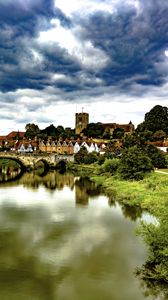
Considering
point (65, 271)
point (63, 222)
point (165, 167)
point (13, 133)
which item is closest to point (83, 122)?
point (13, 133)

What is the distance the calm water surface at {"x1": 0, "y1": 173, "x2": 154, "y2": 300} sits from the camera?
15.2 metres

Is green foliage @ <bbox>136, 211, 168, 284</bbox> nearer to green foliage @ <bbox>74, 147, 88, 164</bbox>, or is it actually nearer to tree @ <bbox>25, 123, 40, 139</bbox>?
green foliage @ <bbox>74, 147, 88, 164</bbox>

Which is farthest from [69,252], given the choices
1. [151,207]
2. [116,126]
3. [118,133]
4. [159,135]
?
[116,126]

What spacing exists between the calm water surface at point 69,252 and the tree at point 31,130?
8555 centimetres

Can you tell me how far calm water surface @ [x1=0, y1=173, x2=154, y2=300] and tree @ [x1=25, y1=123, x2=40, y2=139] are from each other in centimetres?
8555

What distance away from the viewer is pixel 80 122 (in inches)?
5571

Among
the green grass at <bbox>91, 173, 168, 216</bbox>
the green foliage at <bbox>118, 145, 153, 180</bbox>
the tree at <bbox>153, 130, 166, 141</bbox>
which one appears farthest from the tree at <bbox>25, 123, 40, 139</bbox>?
the green foliage at <bbox>118, 145, 153, 180</bbox>

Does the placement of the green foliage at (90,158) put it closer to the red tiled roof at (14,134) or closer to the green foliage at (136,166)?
the green foliage at (136,166)

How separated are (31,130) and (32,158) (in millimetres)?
45479

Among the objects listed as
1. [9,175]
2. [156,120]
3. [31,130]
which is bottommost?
[9,175]

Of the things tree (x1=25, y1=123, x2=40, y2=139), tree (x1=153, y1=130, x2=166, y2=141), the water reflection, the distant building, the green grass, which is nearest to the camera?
the green grass

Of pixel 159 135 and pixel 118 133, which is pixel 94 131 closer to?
pixel 118 133

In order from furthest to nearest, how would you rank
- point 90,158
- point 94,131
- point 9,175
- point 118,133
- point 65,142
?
point 94,131, point 118,133, point 65,142, point 90,158, point 9,175

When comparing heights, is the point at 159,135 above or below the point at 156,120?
below
